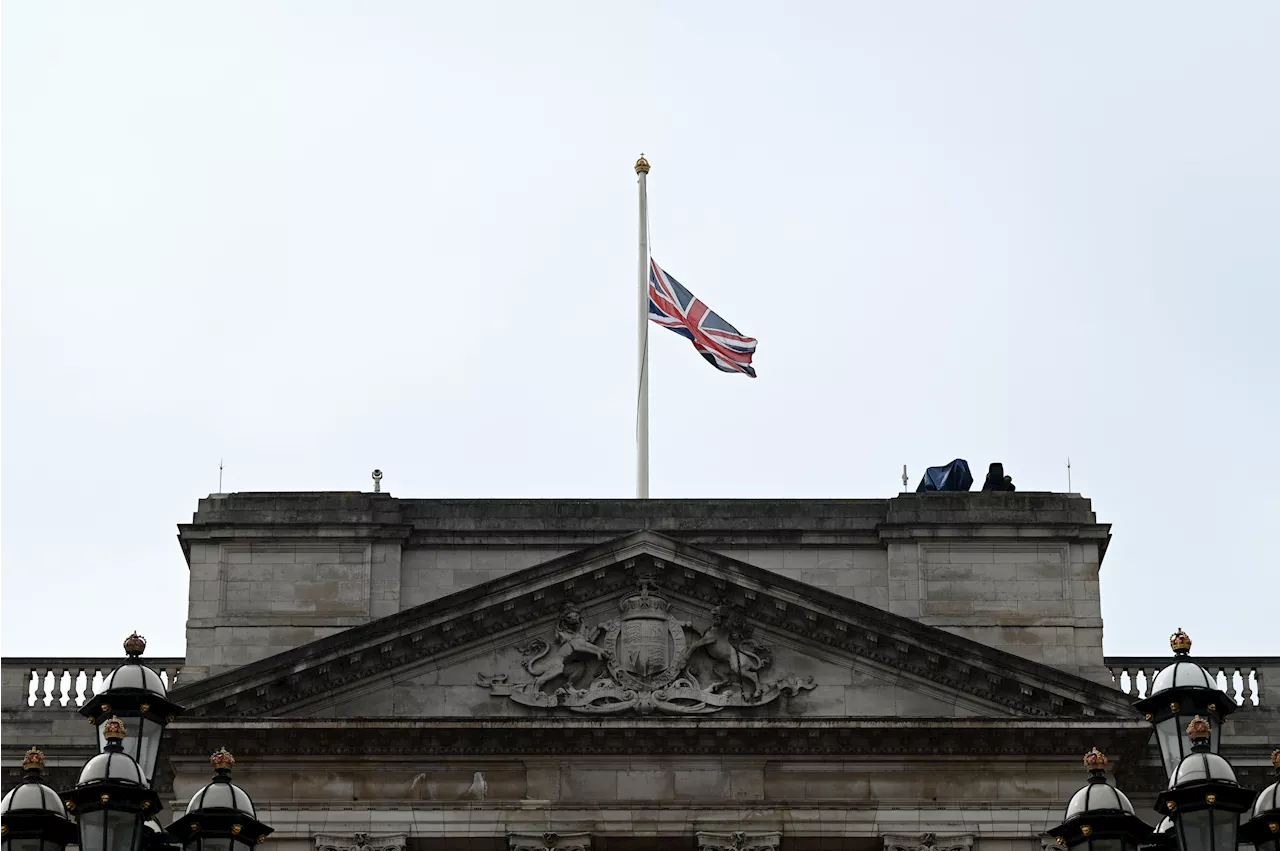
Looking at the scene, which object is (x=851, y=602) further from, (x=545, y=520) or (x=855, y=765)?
(x=545, y=520)

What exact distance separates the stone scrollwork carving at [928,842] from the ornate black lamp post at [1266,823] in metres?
24.5

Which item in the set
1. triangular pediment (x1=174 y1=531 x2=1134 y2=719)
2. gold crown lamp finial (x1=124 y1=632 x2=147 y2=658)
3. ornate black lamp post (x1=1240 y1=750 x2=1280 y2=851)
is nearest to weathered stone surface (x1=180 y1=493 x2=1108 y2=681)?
triangular pediment (x1=174 y1=531 x2=1134 y2=719)

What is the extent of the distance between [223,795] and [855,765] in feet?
83.5

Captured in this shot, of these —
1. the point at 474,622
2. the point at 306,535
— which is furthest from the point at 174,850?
the point at 306,535

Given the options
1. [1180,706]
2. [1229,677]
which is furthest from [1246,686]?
[1180,706]

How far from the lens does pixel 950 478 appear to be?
58.5 meters

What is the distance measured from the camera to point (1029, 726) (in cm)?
5222

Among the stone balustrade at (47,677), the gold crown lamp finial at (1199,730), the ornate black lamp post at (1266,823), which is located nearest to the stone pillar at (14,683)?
the stone balustrade at (47,677)

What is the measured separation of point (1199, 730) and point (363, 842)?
2607cm

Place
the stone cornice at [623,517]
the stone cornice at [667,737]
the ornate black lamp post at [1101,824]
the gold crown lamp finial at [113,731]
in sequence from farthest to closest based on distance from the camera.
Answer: the stone cornice at [623,517]
the stone cornice at [667,737]
the gold crown lamp finial at [113,731]
the ornate black lamp post at [1101,824]

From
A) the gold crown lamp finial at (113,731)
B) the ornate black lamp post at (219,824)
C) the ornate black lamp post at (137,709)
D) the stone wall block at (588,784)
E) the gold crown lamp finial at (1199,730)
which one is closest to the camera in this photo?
the gold crown lamp finial at (1199,730)

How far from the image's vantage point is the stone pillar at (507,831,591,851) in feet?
170

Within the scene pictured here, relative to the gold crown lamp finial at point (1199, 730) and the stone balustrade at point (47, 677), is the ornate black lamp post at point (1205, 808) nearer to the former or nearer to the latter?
the gold crown lamp finial at point (1199, 730)

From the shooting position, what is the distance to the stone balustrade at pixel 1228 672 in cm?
5522
